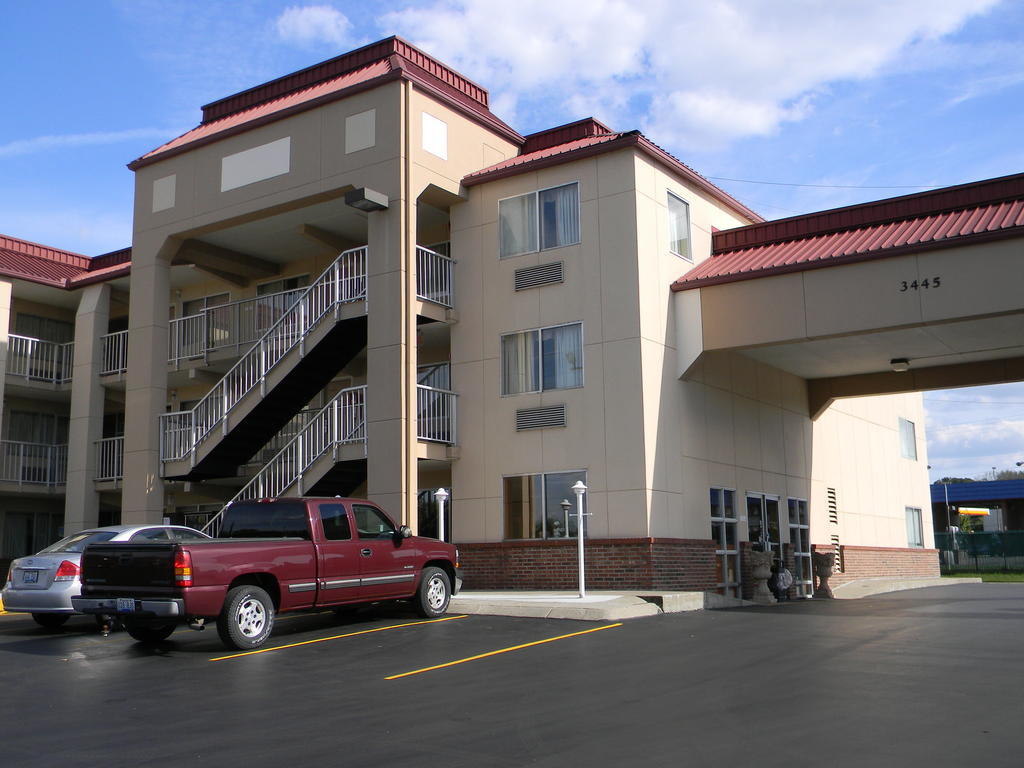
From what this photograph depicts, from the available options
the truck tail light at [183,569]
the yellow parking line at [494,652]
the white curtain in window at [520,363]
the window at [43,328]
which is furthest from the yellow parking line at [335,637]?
the window at [43,328]

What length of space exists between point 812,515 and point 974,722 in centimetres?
1963

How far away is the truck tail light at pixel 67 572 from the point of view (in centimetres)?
1492

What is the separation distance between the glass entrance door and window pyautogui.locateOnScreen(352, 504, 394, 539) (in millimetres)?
10941

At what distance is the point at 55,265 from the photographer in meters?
30.1

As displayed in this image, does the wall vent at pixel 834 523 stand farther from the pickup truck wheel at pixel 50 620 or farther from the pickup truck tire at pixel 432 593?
the pickup truck wheel at pixel 50 620

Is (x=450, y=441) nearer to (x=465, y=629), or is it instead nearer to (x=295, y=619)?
(x=295, y=619)

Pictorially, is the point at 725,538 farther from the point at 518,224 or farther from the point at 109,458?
the point at 109,458

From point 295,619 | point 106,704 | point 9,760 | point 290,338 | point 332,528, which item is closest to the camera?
point 9,760

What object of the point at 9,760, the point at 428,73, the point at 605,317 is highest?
the point at 428,73

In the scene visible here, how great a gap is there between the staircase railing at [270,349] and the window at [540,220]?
3.00m

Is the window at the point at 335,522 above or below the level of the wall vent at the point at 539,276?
below

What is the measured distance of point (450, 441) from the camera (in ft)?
71.6

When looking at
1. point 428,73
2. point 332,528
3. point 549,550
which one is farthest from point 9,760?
point 428,73

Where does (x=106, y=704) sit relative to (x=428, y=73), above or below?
below
